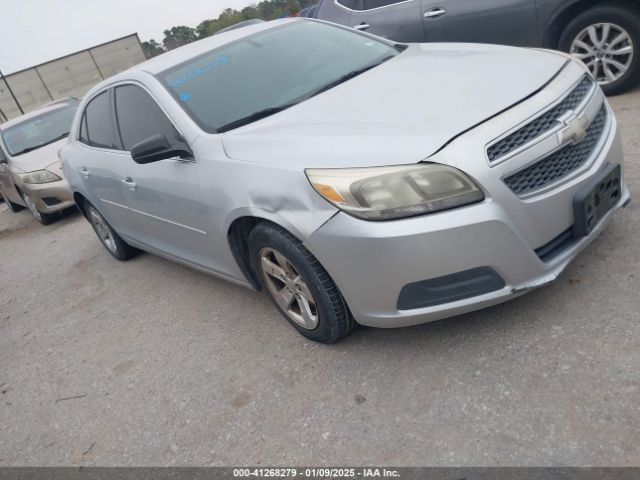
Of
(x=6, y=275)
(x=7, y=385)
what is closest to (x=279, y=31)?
(x=7, y=385)

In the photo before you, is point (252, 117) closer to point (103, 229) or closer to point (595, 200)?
point (595, 200)

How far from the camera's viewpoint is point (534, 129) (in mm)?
2336

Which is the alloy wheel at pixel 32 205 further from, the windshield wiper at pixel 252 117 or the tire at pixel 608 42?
the tire at pixel 608 42

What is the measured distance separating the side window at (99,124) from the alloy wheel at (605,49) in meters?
3.97

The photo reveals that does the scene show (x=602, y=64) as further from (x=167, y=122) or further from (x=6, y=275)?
(x=6, y=275)

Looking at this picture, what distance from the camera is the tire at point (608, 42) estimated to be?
468 cm

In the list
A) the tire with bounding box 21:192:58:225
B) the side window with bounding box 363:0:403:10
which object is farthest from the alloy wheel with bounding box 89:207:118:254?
the side window with bounding box 363:0:403:10

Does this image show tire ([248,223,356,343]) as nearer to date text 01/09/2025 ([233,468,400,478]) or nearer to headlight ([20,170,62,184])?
date text 01/09/2025 ([233,468,400,478])

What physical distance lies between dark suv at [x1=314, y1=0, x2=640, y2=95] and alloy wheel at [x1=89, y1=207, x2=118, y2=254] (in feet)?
11.2

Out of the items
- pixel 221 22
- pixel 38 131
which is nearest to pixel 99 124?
pixel 38 131

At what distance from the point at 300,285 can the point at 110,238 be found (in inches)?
118

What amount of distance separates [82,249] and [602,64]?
5.46m

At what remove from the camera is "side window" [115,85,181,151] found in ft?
10.8

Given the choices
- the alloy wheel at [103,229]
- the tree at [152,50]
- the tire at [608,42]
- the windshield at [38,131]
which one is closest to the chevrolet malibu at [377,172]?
the alloy wheel at [103,229]
